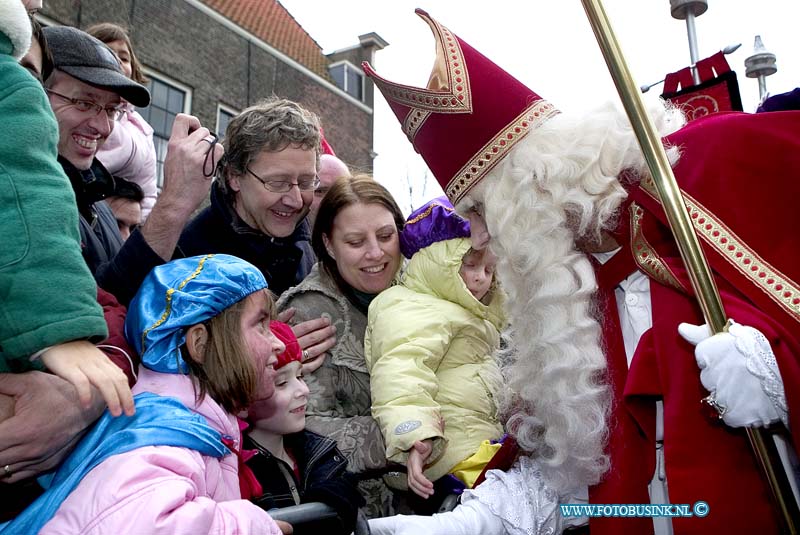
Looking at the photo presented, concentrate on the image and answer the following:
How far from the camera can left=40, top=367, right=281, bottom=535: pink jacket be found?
1363 mm

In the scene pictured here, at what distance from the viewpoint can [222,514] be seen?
4.91 ft

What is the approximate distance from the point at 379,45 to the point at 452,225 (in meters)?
17.0

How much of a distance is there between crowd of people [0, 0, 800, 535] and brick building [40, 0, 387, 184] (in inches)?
385

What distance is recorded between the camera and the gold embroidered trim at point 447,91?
2240mm

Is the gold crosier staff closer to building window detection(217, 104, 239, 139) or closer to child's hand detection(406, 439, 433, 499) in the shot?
child's hand detection(406, 439, 433, 499)

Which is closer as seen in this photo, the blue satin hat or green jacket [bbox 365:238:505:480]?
the blue satin hat

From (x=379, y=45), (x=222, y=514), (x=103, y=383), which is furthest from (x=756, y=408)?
(x=379, y=45)

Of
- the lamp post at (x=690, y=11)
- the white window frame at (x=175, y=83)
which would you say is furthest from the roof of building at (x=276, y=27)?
the lamp post at (x=690, y=11)

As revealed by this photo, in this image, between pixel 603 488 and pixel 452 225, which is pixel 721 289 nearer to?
pixel 603 488

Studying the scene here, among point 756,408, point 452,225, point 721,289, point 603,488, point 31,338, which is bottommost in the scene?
point 603,488

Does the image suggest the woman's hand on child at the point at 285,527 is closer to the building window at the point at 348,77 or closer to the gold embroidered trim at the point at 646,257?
the gold embroidered trim at the point at 646,257

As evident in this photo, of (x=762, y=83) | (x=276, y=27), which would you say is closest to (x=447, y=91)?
(x=762, y=83)

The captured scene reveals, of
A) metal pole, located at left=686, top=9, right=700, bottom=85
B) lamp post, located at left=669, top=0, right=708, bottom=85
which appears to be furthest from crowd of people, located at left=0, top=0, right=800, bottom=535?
lamp post, located at left=669, top=0, right=708, bottom=85

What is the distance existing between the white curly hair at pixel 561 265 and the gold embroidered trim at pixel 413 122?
12.9 inches
